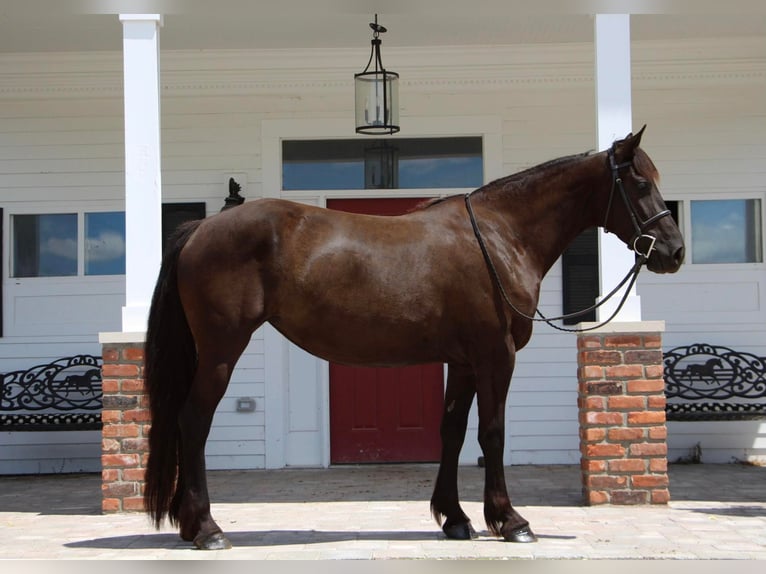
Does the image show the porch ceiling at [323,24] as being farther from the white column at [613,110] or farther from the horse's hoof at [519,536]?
the horse's hoof at [519,536]

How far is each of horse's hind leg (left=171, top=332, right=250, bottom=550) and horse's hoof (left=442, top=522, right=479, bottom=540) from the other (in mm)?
1149

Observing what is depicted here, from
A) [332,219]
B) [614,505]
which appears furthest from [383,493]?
[332,219]

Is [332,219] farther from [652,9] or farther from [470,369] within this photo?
[652,9]

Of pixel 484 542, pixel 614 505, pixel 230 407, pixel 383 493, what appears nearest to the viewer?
pixel 484 542

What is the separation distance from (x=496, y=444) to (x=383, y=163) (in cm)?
390

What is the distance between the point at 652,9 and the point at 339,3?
2.24 m

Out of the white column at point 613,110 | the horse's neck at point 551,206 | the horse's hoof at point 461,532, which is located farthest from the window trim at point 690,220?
the horse's hoof at point 461,532

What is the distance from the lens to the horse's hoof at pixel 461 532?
199 inches

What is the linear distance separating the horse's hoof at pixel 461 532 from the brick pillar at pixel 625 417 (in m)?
1.33

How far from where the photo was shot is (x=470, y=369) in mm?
5082

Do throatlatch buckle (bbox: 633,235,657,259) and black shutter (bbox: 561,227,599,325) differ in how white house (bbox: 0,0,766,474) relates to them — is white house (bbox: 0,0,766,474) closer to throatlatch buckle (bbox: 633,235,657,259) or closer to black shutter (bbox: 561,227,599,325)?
black shutter (bbox: 561,227,599,325)

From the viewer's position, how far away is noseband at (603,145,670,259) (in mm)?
4922

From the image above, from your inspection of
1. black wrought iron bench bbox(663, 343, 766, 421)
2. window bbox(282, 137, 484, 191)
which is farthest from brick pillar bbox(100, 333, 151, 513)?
black wrought iron bench bbox(663, 343, 766, 421)

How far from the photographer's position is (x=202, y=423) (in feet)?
15.7
